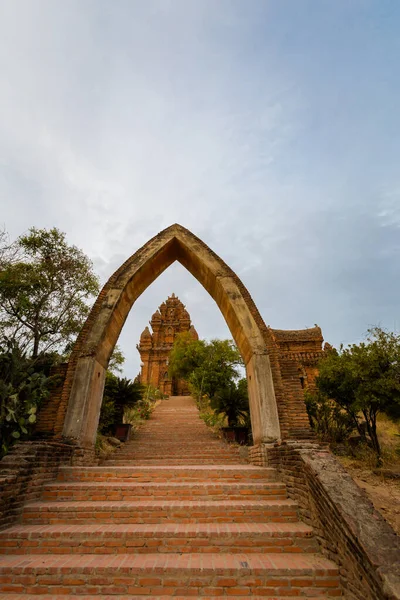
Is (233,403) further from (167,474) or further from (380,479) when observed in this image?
(167,474)

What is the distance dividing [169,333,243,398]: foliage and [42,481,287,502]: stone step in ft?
38.2

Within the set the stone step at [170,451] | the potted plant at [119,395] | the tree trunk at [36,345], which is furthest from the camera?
the potted plant at [119,395]

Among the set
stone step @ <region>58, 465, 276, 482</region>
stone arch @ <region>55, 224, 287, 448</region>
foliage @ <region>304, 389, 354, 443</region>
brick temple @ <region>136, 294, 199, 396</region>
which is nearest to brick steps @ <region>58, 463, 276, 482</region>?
stone step @ <region>58, 465, 276, 482</region>

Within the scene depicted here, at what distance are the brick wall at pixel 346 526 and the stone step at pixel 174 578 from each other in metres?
0.25

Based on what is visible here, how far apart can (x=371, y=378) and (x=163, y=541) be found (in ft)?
26.1

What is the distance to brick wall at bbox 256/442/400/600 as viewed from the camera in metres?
2.40

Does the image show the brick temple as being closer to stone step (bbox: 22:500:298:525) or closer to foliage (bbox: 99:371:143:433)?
foliage (bbox: 99:371:143:433)

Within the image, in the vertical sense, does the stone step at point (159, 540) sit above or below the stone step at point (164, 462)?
below

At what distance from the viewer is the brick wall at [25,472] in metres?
3.80

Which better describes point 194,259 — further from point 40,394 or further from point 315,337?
point 315,337

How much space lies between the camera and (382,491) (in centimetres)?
584

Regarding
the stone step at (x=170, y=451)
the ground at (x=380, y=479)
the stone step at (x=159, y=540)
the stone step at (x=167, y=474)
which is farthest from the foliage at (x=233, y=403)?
the stone step at (x=159, y=540)

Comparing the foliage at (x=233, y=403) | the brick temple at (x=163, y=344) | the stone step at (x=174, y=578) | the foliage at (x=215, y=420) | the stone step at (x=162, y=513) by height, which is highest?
the brick temple at (x=163, y=344)

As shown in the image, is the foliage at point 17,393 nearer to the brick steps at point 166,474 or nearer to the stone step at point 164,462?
the brick steps at point 166,474
